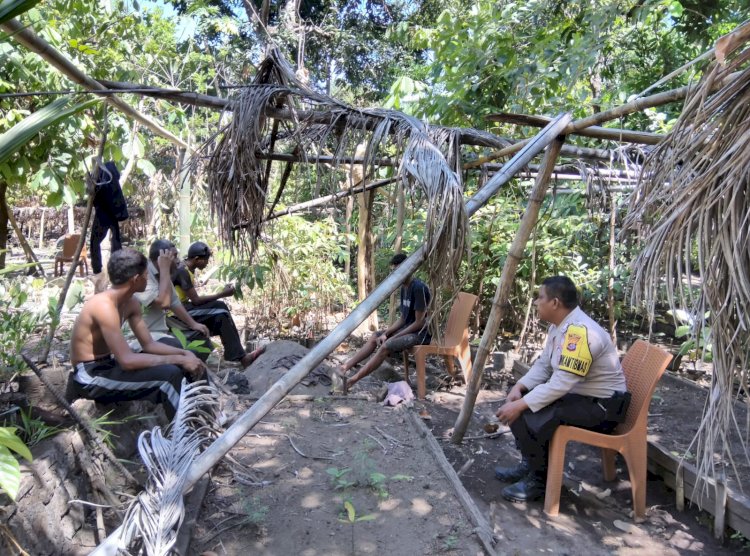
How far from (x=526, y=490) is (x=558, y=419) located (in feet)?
2.04

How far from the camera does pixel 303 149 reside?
3.51 m

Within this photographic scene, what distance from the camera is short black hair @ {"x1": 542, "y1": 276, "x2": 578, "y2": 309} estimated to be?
3.89 meters

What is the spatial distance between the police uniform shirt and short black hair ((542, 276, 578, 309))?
95 mm

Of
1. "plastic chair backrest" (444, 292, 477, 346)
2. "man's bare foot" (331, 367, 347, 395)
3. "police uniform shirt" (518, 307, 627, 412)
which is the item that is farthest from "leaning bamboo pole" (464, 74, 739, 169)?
"man's bare foot" (331, 367, 347, 395)

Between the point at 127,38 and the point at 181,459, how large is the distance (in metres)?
5.96

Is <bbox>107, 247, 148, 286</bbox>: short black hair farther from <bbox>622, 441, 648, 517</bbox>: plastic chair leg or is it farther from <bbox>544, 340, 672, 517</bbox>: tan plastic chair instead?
<bbox>622, 441, 648, 517</bbox>: plastic chair leg

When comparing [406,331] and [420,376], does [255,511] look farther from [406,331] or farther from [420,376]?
[406,331]

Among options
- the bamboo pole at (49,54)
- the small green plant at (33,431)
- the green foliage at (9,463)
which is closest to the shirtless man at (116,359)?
the small green plant at (33,431)

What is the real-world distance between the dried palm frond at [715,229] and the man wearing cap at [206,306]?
4.65 meters

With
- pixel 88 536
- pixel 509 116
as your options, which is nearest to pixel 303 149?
pixel 509 116

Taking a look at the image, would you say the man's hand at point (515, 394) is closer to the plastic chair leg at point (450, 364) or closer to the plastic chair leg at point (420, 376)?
the plastic chair leg at point (420, 376)

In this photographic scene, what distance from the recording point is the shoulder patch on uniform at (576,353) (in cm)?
366

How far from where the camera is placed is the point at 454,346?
6406 mm

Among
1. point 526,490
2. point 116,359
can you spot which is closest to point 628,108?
point 526,490
